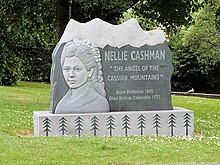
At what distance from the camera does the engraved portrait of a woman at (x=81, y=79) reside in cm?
1408

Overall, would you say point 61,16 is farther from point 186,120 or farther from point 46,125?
point 46,125

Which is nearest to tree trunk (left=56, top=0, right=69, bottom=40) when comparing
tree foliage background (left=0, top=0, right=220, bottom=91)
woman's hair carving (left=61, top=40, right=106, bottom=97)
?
tree foliage background (left=0, top=0, right=220, bottom=91)

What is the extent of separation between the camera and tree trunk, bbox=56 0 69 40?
77.0ft

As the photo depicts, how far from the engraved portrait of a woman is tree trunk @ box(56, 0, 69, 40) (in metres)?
9.33

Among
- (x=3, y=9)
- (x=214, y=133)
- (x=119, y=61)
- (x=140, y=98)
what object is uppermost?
(x=3, y=9)

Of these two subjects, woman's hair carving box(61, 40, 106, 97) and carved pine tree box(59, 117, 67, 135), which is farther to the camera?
woman's hair carving box(61, 40, 106, 97)

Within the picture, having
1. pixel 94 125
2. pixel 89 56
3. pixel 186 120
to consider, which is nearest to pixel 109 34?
pixel 89 56

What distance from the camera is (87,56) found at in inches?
558

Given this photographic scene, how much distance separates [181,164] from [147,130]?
4858 millimetres

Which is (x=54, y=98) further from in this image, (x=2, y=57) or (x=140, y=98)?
(x=2, y=57)

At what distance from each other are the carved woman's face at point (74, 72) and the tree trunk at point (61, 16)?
941 cm

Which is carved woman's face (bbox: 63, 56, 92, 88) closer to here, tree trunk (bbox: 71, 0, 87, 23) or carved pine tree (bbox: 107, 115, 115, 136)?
carved pine tree (bbox: 107, 115, 115, 136)

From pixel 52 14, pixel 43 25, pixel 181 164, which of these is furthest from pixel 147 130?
pixel 43 25

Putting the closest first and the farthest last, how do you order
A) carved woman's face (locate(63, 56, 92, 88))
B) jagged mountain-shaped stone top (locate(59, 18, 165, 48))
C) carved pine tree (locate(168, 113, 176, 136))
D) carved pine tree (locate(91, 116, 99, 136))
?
carved pine tree (locate(91, 116, 99, 136)), carved woman's face (locate(63, 56, 92, 88)), carved pine tree (locate(168, 113, 176, 136)), jagged mountain-shaped stone top (locate(59, 18, 165, 48))
